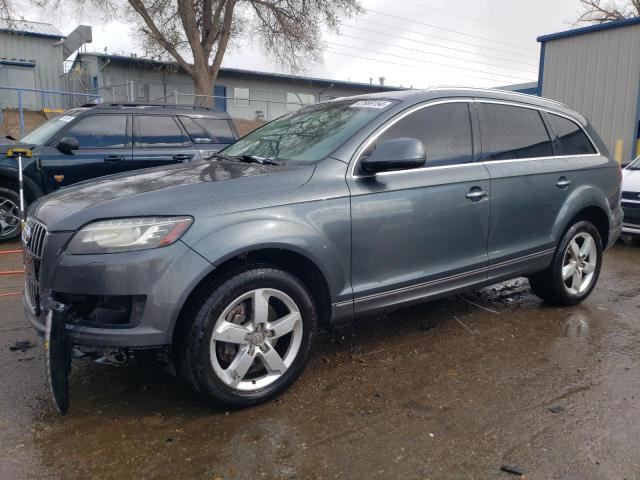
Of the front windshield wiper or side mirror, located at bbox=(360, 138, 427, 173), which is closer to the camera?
side mirror, located at bbox=(360, 138, 427, 173)

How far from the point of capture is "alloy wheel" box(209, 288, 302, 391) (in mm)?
2797

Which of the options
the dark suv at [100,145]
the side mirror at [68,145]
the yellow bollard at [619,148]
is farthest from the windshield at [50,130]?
the yellow bollard at [619,148]

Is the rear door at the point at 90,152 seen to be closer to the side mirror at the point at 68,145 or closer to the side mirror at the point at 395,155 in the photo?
the side mirror at the point at 68,145

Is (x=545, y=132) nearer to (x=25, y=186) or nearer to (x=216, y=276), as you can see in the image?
(x=216, y=276)

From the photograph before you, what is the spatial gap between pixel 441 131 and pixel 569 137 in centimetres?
156

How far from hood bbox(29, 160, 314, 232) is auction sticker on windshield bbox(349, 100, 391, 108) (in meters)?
0.78

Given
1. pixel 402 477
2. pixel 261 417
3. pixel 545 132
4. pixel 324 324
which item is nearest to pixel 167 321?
pixel 261 417

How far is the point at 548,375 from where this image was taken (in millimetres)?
3377

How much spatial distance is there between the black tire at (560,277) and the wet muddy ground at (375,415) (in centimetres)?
46

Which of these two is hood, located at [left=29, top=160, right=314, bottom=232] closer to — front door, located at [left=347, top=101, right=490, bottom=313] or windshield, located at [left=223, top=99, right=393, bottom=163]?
windshield, located at [left=223, top=99, right=393, bottom=163]

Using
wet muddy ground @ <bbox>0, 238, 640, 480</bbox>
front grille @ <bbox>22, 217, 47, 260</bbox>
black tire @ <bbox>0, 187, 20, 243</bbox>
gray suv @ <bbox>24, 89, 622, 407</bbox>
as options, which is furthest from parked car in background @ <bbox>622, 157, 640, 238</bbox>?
black tire @ <bbox>0, 187, 20, 243</bbox>

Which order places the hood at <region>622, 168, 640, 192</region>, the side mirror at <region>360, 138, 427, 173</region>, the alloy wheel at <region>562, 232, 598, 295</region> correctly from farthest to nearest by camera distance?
the hood at <region>622, 168, 640, 192</region> → the alloy wheel at <region>562, 232, 598, 295</region> → the side mirror at <region>360, 138, 427, 173</region>

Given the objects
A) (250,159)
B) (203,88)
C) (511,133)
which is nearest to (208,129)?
(250,159)

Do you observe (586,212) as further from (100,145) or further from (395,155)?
(100,145)
